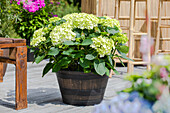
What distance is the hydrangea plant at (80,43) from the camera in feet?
7.67

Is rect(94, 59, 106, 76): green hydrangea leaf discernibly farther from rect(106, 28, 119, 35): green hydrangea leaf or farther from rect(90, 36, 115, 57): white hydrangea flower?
rect(106, 28, 119, 35): green hydrangea leaf

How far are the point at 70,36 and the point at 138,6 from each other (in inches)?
123


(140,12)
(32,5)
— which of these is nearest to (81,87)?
(140,12)

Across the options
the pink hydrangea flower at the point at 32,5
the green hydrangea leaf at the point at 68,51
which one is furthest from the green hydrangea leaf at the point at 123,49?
the pink hydrangea flower at the point at 32,5

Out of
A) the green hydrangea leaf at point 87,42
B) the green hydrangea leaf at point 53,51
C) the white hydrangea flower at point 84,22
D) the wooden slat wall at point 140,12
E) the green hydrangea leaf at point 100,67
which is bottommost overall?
the green hydrangea leaf at point 100,67

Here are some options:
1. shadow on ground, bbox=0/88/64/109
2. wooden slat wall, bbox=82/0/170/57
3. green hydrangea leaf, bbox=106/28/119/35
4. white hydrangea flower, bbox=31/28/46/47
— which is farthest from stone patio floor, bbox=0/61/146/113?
wooden slat wall, bbox=82/0/170/57

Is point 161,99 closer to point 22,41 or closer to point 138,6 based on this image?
point 22,41

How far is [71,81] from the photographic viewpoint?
2.44 m

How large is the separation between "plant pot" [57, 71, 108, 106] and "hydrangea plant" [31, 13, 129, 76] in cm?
7

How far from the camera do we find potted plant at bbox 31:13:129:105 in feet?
7.72

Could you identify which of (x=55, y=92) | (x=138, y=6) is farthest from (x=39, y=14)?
(x=55, y=92)

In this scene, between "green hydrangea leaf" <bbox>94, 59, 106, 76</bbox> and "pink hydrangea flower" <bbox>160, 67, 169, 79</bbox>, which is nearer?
"pink hydrangea flower" <bbox>160, 67, 169, 79</bbox>

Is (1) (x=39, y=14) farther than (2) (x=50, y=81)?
Yes

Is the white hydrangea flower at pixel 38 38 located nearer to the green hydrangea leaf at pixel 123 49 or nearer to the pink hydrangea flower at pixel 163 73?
the green hydrangea leaf at pixel 123 49
